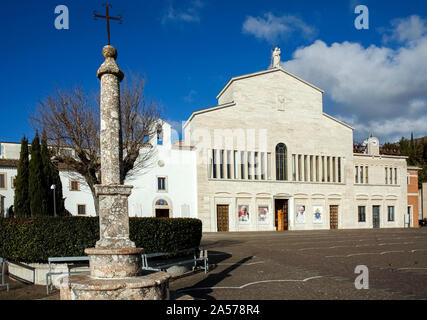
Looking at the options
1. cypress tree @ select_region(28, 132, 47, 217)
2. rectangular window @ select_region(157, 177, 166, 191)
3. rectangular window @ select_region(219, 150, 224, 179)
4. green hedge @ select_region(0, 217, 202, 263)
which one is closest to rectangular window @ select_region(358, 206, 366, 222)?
rectangular window @ select_region(219, 150, 224, 179)

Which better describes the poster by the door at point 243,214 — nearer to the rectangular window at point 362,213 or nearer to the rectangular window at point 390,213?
the rectangular window at point 362,213

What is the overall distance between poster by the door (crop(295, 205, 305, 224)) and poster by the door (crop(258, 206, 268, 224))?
149 inches

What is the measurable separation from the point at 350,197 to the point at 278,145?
11144 millimetres

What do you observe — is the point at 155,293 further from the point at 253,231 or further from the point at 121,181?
the point at 253,231

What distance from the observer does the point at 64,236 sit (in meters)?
10.9

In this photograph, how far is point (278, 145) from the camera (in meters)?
38.5

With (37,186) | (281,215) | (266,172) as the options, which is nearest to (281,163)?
(266,172)

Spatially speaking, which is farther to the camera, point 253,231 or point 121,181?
point 253,231

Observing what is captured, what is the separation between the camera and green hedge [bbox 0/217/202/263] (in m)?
10.9

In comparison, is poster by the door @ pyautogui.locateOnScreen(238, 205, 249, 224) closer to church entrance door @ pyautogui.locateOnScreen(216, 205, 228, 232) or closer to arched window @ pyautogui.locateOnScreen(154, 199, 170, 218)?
church entrance door @ pyautogui.locateOnScreen(216, 205, 228, 232)

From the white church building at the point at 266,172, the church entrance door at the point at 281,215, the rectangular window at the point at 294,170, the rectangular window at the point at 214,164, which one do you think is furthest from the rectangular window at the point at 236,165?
the rectangular window at the point at 294,170

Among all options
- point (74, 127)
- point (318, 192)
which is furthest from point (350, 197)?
point (74, 127)

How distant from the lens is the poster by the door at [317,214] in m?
39.3

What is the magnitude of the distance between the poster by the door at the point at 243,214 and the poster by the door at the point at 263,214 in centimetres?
144
